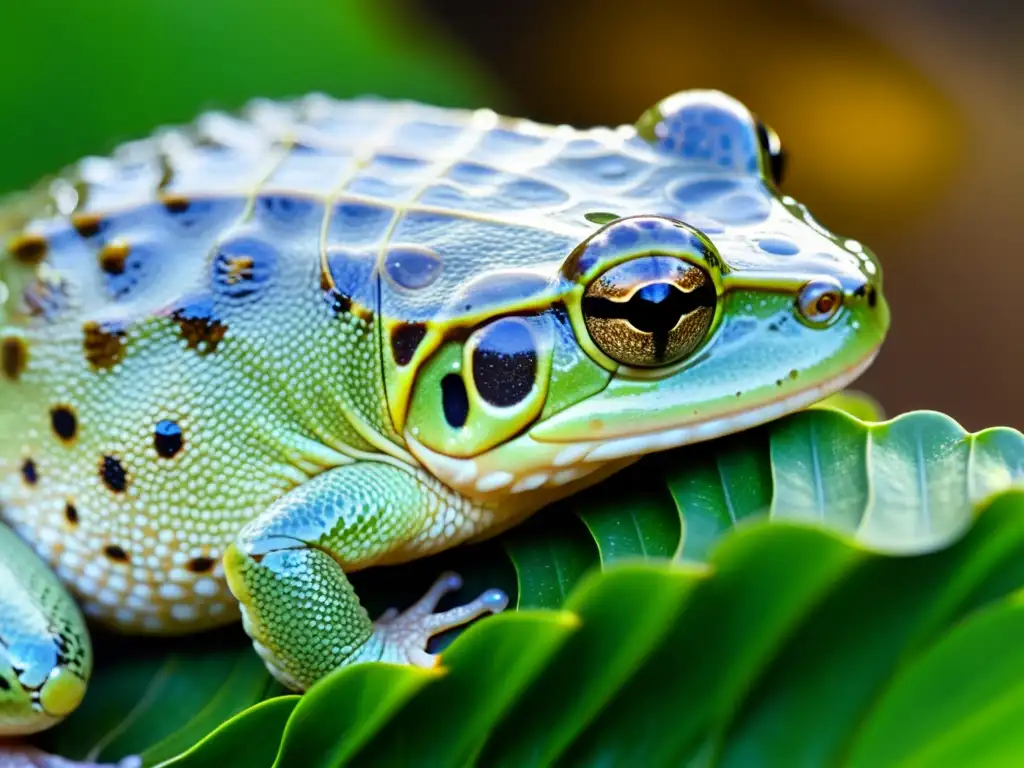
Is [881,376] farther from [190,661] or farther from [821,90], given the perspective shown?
[190,661]

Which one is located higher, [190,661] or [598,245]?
[598,245]

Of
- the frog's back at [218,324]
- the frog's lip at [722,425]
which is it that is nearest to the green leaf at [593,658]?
the frog's lip at [722,425]

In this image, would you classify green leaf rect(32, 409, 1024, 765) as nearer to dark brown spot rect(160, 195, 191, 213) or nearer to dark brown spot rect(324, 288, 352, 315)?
dark brown spot rect(324, 288, 352, 315)

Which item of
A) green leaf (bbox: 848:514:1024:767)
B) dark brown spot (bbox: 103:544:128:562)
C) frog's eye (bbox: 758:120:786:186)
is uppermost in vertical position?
frog's eye (bbox: 758:120:786:186)

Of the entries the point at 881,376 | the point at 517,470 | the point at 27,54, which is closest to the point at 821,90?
the point at 881,376

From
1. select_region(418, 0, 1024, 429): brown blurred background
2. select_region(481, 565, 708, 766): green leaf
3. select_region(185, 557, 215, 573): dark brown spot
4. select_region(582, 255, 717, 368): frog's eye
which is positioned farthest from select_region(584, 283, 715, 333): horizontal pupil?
select_region(418, 0, 1024, 429): brown blurred background

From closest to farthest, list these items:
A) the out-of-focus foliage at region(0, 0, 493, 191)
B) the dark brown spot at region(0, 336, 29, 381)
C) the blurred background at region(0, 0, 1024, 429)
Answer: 1. the dark brown spot at region(0, 336, 29, 381)
2. the out-of-focus foliage at region(0, 0, 493, 191)
3. the blurred background at region(0, 0, 1024, 429)

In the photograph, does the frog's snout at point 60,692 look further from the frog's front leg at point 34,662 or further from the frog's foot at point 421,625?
the frog's foot at point 421,625
